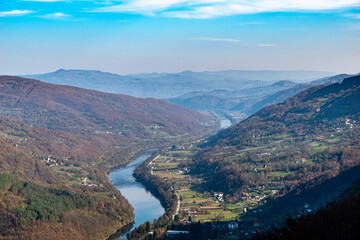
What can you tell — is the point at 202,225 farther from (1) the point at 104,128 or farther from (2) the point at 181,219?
(1) the point at 104,128

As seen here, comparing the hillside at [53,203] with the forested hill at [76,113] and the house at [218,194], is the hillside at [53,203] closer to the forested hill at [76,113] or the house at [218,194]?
the house at [218,194]

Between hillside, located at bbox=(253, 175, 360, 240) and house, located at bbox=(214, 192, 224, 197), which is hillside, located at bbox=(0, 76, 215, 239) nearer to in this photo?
house, located at bbox=(214, 192, 224, 197)

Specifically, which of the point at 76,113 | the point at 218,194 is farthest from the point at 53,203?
the point at 76,113

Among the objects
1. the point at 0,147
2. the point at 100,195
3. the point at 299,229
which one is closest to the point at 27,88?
the point at 0,147

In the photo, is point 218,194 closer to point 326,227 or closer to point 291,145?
point 291,145

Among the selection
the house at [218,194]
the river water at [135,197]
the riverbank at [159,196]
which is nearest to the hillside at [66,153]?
the river water at [135,197]

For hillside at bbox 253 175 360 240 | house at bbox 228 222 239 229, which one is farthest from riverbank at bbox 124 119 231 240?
hillside at bbox 253 175 360 240
